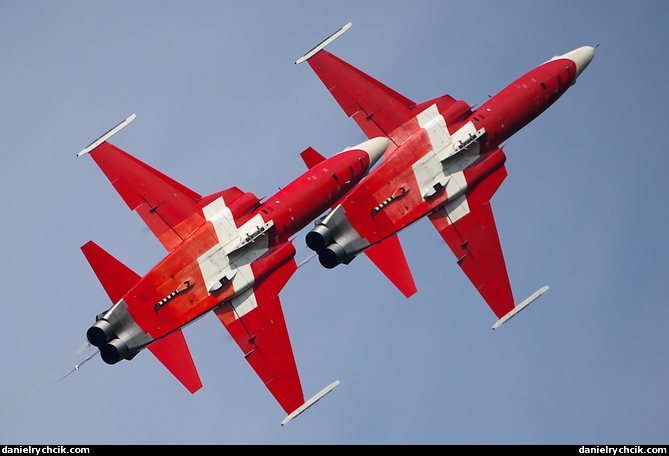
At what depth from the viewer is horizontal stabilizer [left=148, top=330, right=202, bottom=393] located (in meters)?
67.6

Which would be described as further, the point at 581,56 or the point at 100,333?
the point at 581,56

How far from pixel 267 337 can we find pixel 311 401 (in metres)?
3.93

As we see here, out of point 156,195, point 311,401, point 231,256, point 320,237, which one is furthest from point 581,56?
point 156,195

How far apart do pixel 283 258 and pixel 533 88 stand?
53.6 ft

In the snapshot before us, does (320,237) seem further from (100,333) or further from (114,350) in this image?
(100,333)

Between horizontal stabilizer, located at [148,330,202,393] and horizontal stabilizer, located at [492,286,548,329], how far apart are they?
1592 cm

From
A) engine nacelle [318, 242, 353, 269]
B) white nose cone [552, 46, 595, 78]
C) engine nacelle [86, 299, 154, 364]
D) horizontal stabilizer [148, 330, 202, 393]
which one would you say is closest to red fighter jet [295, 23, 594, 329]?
engine nacelle [318, 242, 353, 269]

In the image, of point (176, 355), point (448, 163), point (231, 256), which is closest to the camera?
point (176, 355)

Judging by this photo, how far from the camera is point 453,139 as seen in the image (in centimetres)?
7144

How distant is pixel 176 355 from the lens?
67.8 meters

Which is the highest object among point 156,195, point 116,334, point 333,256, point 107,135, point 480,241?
point 107,135

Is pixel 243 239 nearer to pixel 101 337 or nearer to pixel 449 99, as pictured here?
pixel 101 337
